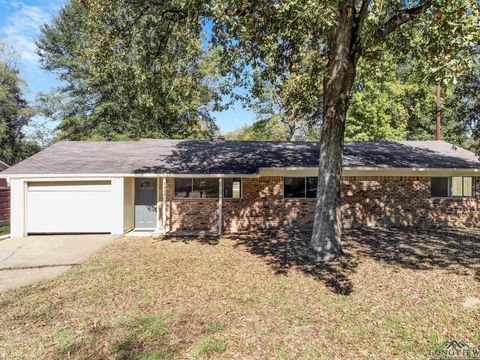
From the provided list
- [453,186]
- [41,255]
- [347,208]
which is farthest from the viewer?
[453,186]

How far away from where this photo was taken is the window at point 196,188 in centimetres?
1178

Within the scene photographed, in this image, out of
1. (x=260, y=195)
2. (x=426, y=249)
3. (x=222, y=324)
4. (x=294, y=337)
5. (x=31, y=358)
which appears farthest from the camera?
(x=260, y=195)

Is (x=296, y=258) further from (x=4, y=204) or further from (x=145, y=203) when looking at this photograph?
(x=4, y=204)

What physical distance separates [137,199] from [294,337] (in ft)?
31.2

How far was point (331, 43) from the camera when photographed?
771 centimetres

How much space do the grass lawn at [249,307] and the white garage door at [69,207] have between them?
11.9 feet

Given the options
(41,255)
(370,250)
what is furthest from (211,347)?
(41,255)

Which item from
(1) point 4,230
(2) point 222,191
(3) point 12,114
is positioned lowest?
(1) point 4,230

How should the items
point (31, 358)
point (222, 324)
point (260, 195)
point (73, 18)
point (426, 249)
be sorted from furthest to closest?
→ point (73, 18), point (260, 195), point (426, 249), point (222, 324), point (31, 358)

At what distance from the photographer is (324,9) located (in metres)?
5.29

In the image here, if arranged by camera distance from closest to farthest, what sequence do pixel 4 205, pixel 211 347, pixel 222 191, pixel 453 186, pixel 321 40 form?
pixel 211 347 → pixel 321 40 → pixel 222 191 → pixel 453 186 → pixel 4 205

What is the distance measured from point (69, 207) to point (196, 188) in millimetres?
4752

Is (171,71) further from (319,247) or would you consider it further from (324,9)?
(319,247)

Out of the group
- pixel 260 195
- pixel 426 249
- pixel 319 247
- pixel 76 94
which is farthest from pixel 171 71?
pixel 76 94
